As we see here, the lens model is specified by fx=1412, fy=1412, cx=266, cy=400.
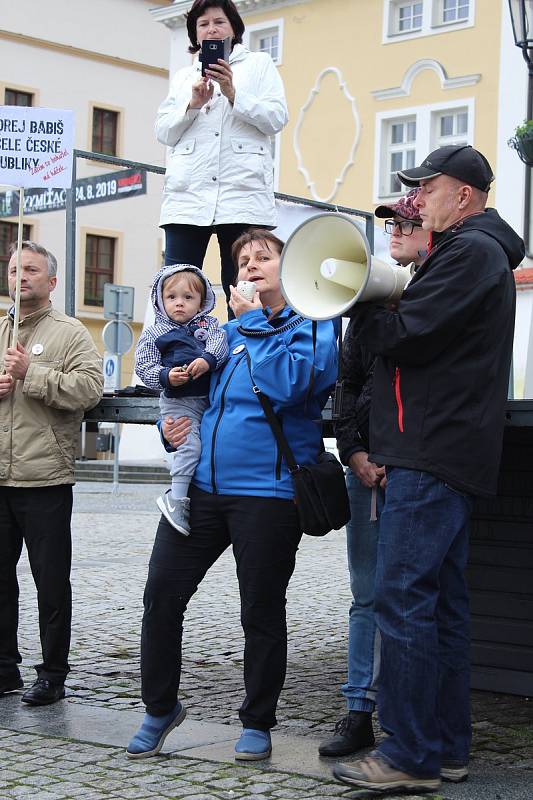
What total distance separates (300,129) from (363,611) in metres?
29.0

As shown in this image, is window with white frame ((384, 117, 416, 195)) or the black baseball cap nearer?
the black baseball cap

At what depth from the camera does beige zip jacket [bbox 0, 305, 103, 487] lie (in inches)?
258

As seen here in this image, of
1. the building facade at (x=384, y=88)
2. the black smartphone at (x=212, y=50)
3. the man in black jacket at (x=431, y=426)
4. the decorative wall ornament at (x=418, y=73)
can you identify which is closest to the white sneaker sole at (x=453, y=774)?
the man in black jacket at (x=431, y=426)

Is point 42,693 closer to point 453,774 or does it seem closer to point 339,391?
point 339,391

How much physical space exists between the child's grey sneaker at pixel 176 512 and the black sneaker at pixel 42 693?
1.57 metres

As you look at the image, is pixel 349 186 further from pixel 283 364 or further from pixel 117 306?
pixel 283 364

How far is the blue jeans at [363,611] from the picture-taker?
5469mm

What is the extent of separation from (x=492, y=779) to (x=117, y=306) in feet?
59.2

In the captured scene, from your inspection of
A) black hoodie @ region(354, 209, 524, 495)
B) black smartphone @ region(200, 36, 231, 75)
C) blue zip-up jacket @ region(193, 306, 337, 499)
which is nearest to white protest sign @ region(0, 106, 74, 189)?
black smartphone @ region(200, 36, 231, 75)

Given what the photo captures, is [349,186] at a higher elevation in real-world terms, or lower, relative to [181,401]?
higher

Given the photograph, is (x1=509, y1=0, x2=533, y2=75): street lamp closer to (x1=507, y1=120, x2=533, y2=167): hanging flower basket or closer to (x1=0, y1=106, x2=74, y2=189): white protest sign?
(x1=507, y1=120, x2=533, y2=167): hanging flower basket

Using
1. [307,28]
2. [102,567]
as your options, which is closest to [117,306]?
[102,567]

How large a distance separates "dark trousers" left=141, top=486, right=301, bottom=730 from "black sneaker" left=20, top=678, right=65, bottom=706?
1.21 meters

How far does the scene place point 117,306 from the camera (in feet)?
74.2
